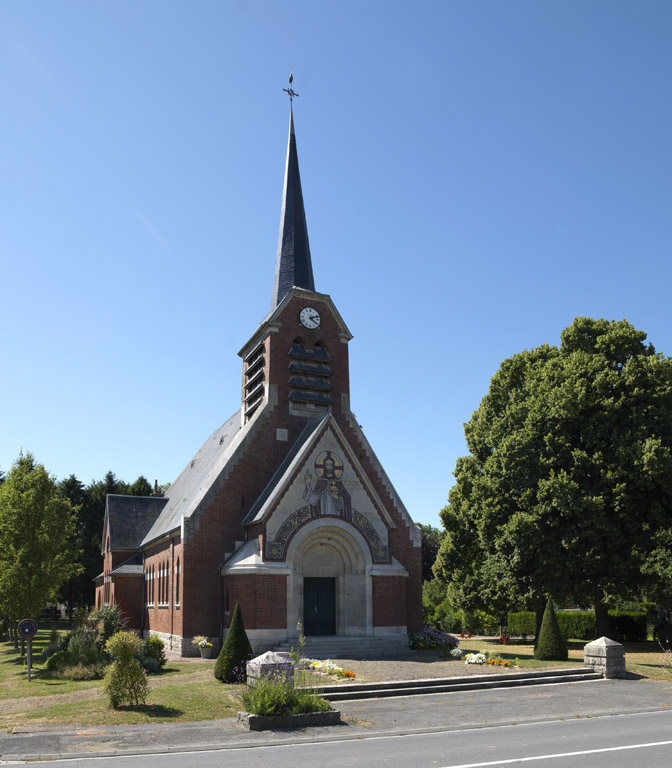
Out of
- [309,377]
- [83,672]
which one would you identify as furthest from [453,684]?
[309,377]

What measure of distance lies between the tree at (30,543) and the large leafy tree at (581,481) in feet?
61.1

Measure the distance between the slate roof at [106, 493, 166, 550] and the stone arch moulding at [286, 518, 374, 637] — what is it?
14.5 m

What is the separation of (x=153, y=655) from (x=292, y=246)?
20.2 meters

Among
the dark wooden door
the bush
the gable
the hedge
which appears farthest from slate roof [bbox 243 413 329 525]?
the hedge

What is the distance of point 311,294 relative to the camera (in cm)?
3278

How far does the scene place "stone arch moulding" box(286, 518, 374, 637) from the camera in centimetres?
2745

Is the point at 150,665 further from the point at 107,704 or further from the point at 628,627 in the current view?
the point at 628,627

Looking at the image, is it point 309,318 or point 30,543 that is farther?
point 309,318

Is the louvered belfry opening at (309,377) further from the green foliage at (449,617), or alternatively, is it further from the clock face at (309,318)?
the green foliage at (449,617)

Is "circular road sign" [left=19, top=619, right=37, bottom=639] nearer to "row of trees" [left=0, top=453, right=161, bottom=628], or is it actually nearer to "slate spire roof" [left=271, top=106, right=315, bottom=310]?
"row of trees" [left=0, top=453, right=161, bottom=628]

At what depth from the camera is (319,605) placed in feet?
91.1

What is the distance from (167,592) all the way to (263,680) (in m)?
16.7

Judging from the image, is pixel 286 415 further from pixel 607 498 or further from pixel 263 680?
pixel 263 680

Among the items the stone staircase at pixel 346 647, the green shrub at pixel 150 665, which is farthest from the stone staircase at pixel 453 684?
the green shrub at pixel 150 665
